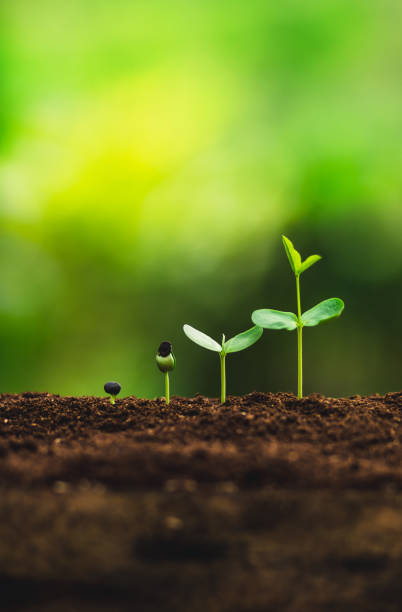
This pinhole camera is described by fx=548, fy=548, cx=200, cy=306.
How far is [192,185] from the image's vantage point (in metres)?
1.88

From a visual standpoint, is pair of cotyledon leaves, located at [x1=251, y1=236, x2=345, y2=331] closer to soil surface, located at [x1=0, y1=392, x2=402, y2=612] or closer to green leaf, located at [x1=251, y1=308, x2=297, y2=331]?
green leaf, located at [x1=251, y1=308, x2=297, y2=331]

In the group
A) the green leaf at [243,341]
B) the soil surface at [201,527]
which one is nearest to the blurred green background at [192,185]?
the green leaf at [243,341]

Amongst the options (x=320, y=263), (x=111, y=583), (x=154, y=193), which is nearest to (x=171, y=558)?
(x=111, y=583)

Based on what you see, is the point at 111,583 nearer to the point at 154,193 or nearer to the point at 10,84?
the point at 154,193

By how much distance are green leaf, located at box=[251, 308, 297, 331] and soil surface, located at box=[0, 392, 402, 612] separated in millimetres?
286

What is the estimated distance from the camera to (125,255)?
192cm

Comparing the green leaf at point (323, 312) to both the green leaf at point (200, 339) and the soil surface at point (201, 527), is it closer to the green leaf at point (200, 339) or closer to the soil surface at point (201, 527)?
the green leaf at point (200, 339)

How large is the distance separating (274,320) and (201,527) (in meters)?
0.54

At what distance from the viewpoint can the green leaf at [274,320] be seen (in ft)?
3.35

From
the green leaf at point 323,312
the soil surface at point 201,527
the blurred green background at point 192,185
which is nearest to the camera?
the soil surface at point 201,527

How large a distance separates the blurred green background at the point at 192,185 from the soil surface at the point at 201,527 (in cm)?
108

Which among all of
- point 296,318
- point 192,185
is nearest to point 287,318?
point 296,318

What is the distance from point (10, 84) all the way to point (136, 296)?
0.90 meters

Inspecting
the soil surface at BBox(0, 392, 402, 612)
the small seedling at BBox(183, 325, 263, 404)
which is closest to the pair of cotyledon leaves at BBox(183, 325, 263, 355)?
the small seedling at BBox(183, 325, 263, 404)
